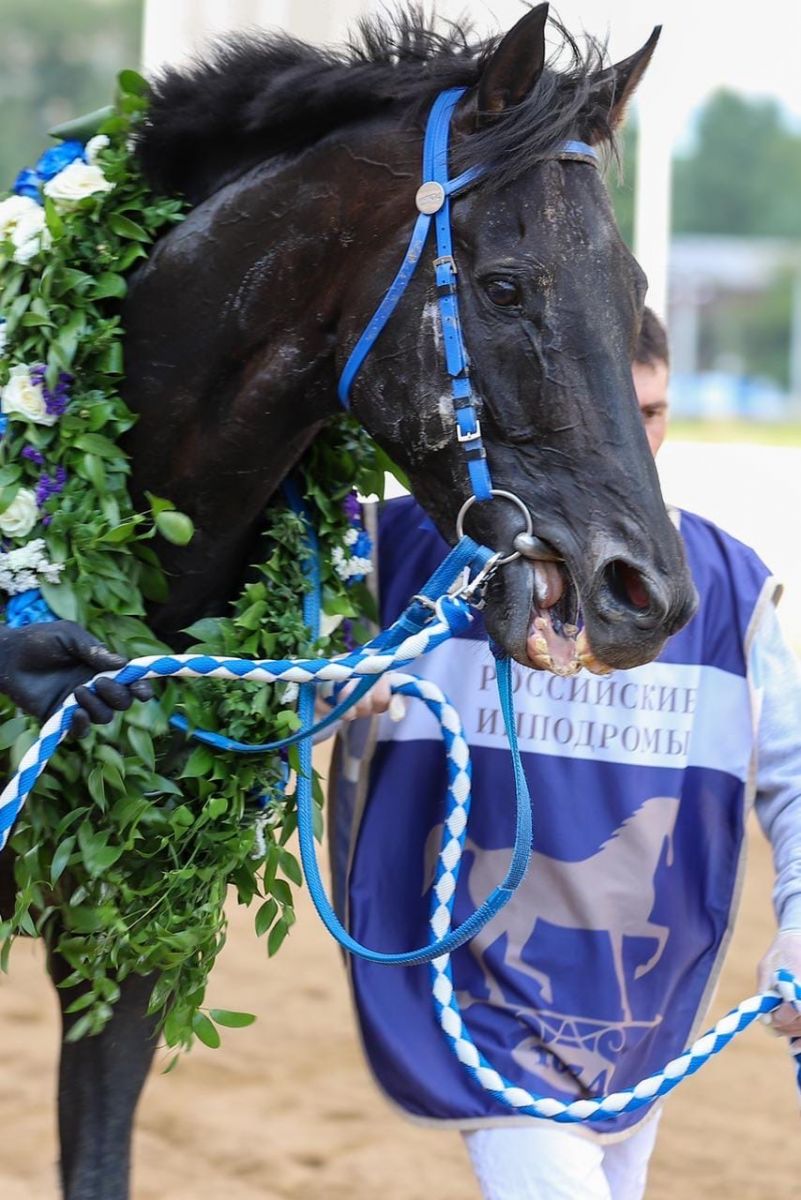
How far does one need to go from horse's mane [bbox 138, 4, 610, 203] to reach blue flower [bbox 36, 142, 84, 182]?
14 centimetres

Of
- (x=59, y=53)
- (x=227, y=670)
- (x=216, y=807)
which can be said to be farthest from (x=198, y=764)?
(x=59, y=53)

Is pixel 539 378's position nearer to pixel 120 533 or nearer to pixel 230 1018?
pixel 120 533

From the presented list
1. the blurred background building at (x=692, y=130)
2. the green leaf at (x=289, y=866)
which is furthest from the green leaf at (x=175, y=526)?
the blurred background building at (x=692, y=130)

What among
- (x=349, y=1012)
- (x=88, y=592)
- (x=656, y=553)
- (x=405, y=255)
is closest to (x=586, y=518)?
(x=656, y=553)

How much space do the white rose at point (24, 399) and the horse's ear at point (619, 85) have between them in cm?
81

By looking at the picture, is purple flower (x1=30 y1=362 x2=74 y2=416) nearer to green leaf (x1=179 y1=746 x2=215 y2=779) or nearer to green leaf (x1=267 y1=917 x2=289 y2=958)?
green leaf (x1=179 y1=746 x2=215 y2=779)

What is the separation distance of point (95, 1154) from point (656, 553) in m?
1.21

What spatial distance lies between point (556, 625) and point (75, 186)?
0.93 meters

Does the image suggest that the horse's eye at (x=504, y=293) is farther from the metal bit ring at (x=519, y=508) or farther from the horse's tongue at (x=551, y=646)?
the horse's tongue at (x=551, y=646)

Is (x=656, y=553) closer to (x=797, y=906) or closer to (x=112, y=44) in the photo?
(x=797, y=906)

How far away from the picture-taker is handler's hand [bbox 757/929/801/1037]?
2018mm

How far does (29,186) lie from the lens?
2.19 m

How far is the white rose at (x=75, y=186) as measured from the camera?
2.09 m

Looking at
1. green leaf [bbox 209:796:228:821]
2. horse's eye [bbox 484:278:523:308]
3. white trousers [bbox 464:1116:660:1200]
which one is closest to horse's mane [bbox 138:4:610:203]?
horse's eye [bbox 484:278:523:308]
